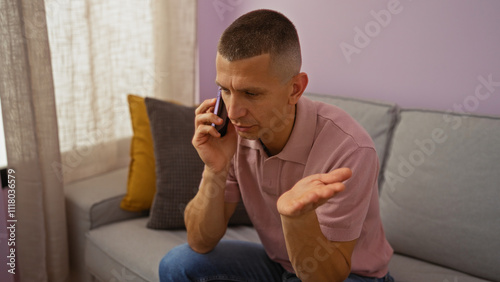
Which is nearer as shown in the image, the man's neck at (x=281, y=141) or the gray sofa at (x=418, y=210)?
the man's neck at (x=281, y=141)

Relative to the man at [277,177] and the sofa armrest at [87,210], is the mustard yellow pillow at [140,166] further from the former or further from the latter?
the man at [277,177]

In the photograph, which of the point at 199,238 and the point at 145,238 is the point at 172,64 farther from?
the point at 199,238

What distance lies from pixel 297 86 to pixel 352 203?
0.34 metres

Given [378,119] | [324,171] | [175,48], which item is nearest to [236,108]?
[324,171]

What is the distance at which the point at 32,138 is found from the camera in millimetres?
1536

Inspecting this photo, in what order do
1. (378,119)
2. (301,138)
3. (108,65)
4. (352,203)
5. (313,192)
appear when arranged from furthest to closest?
(108,65) → (378,119) → (301,138) → (352,203) → (313,192)

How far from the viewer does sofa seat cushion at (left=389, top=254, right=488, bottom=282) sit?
1351mm

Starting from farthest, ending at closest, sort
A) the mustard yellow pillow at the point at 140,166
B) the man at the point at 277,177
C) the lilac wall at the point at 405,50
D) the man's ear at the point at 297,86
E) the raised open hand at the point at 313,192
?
the mustard yellow pillow at the point at 140,166 < the lilac wall at the point at 405,50 < the man's ear at the point at 297,86 < the man at the point at 277,177 < the raised open hand at the point at 313,192

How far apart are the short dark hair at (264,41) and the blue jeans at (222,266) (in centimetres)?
58

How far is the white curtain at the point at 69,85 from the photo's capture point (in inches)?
58.8

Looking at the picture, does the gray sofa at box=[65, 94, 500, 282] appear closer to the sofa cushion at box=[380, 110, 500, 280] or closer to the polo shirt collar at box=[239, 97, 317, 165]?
the sofa cushion at box=[380, 110, 500, 280]

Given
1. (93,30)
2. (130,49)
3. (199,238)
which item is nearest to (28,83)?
(93,30)

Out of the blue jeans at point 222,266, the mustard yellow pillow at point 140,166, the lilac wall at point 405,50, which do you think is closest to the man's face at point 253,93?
the blue jeans at point 222,266

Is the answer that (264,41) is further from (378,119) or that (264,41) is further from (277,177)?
(378,119)
